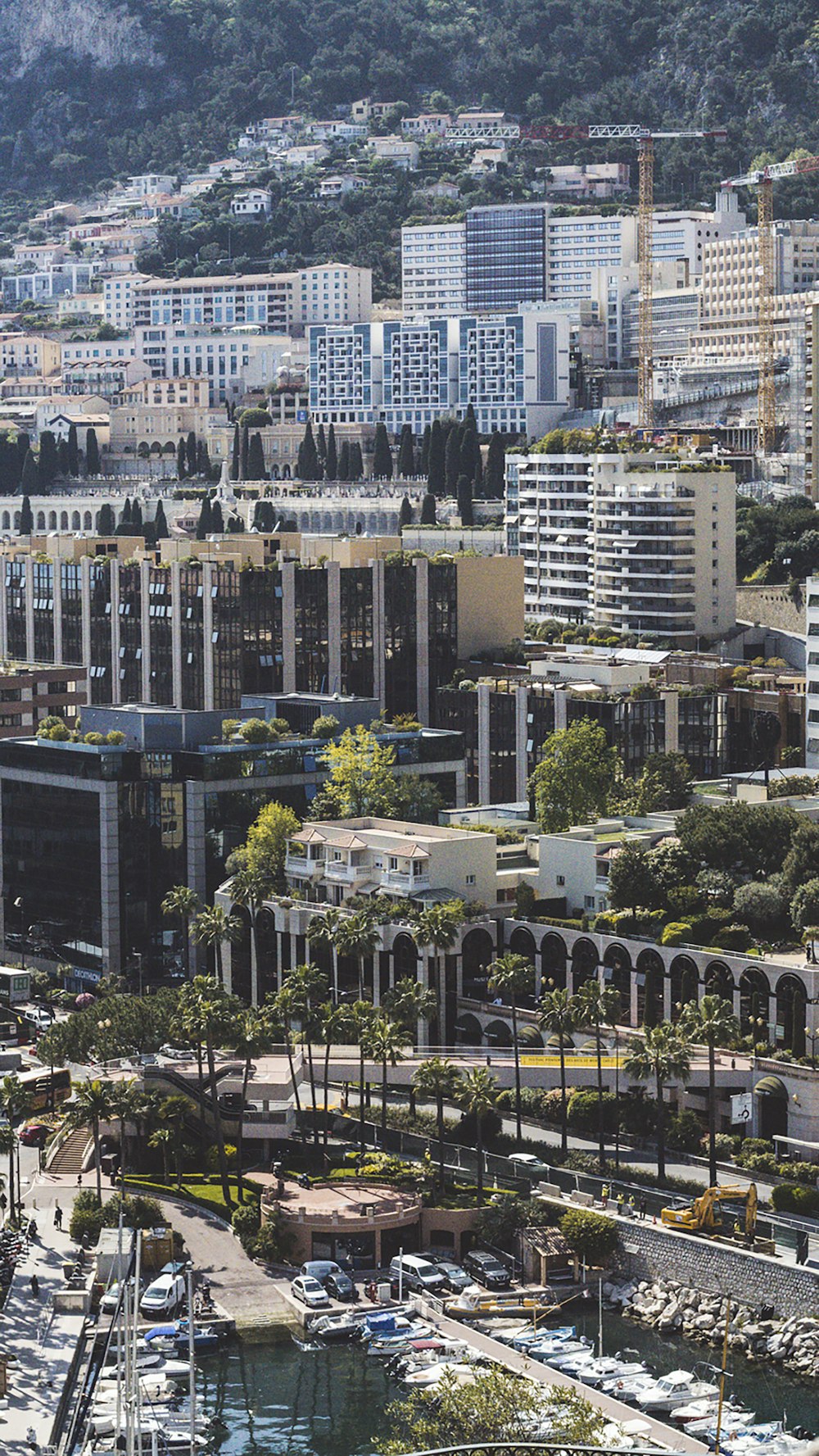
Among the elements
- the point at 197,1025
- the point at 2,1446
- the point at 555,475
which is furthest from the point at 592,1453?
the point at 555,475

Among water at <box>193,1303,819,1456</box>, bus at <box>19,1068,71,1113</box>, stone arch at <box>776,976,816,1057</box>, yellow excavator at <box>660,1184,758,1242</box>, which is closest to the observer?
water at <box>193,1303,819,1456</box>

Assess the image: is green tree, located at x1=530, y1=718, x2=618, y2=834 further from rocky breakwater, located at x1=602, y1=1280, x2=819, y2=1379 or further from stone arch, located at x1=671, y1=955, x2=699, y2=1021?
rocky breakwater, located at x1=602, y1=1280, x2=819, y2=1379

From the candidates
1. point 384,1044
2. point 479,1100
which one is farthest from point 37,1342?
point 384,1044

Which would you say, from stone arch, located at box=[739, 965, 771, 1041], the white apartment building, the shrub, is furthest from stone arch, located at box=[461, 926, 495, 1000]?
the white apartment building

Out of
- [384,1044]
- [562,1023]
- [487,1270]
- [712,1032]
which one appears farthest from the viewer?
[384,1044]

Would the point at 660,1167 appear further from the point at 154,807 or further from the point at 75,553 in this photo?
the point at 75,553

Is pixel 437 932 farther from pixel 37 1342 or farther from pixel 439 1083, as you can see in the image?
pixel 37 1342

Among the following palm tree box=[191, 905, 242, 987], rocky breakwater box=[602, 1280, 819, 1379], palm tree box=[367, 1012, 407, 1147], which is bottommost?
rocky breakwater box=[602, 1280, 819, 1379]
